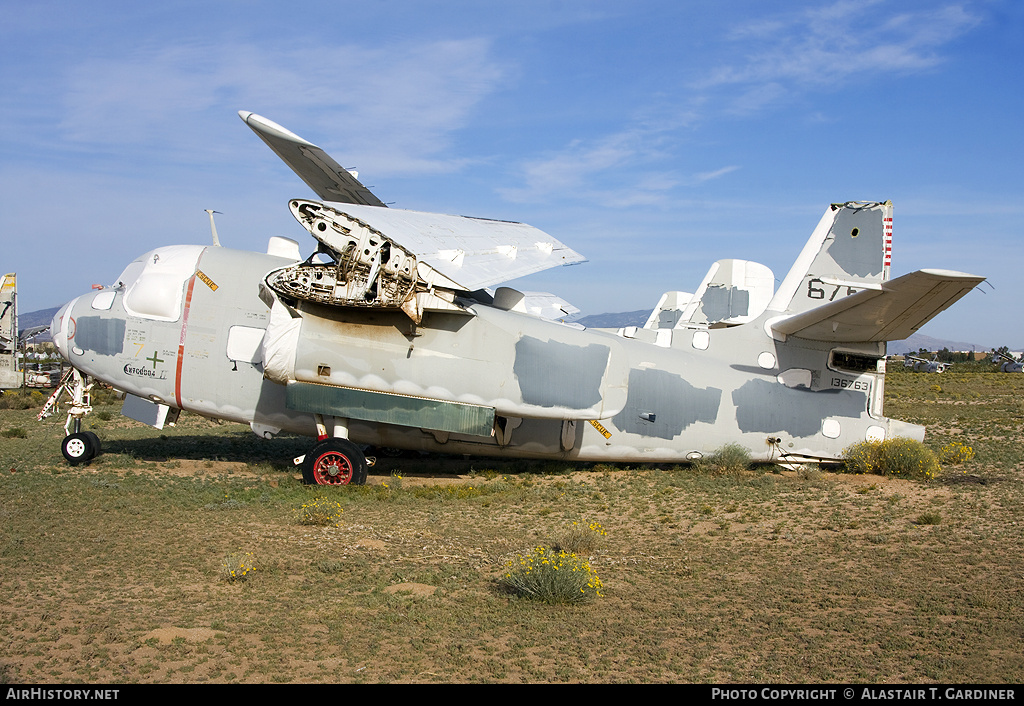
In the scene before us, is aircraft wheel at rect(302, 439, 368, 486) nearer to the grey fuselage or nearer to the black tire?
the grey fuselage

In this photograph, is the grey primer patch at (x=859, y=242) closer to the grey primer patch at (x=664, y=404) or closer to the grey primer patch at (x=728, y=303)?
the grey primer patch at (x=664, y=404)

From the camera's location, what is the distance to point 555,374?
44.8ft

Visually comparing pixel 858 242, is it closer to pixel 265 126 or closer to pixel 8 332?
pixel 265 126

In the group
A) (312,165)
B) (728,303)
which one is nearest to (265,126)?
(312,165)

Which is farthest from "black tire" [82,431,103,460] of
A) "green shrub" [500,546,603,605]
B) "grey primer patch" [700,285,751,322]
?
"grey primer patch" [700,285,751,322]

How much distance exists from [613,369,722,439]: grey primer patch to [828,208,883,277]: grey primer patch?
3.75 m

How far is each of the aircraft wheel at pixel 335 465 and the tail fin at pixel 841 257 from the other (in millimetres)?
9206

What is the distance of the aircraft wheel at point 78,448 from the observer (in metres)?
15.3

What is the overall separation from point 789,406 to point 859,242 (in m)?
3.63

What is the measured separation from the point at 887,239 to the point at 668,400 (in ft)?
17.9

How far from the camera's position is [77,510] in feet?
38.5
